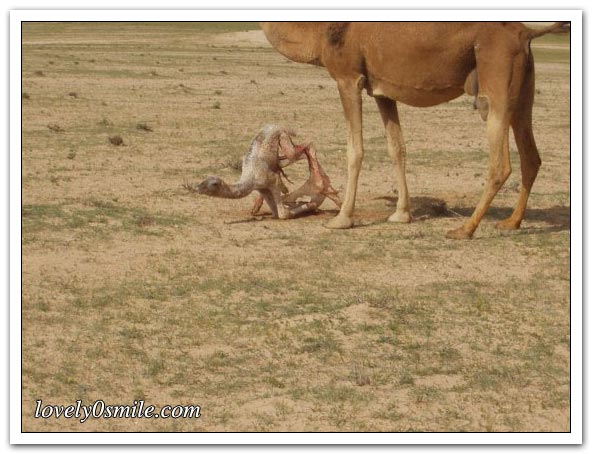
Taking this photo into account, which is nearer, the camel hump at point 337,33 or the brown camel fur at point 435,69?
the brown camel fur at point 435,69

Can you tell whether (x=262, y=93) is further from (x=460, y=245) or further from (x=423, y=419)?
(x=423, y=419)

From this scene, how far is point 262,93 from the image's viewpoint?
→ 28.2m

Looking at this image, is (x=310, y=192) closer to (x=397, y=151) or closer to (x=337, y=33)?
(x=397, y=151)

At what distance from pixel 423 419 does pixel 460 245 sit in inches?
175

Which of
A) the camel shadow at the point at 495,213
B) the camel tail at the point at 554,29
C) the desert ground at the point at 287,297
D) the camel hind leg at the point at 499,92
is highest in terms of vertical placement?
the camel tail at the point at 554,29

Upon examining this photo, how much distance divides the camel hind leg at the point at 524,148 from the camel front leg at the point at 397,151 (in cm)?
101

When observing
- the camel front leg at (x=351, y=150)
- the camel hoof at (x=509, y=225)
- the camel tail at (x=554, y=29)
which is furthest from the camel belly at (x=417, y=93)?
the camel hoof at (x=509, y=225)

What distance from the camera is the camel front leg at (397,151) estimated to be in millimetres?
12406

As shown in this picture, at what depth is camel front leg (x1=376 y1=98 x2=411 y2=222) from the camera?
12406 mm

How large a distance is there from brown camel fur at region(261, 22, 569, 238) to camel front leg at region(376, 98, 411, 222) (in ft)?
0.05

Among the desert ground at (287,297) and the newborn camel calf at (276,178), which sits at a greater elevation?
the newborn camel calf at (276,178)

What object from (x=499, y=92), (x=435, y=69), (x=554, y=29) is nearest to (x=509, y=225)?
(x=499, y=92)

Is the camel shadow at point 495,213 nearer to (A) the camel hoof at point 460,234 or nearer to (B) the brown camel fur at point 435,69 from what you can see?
(B) the brown camel fur at point 435,69
